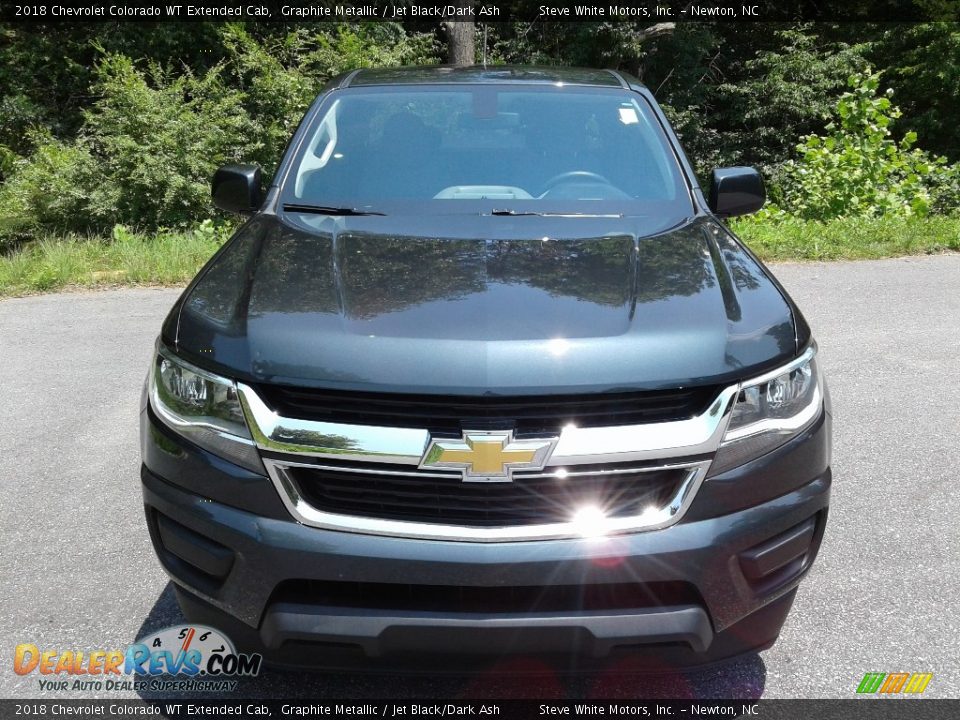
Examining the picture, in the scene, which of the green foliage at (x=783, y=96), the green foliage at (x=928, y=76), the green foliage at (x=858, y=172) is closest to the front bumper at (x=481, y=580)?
the green foliage at (x=858, y=172)

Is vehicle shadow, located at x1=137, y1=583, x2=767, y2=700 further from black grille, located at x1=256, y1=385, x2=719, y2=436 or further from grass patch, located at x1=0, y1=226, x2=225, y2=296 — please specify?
grass patch, located at x1=0, y1=226, x2=225, y2=296

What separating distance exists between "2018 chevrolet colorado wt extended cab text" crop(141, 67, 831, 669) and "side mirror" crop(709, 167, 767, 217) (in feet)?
3.58

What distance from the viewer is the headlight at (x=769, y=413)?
6.66 feet

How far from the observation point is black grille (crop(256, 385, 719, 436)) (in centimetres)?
195

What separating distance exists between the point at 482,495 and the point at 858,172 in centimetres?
955

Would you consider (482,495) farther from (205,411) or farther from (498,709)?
(498,709)

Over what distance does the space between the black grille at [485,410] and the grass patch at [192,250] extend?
19.3ft

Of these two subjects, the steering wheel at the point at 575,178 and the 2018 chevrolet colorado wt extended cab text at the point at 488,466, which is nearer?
the 2018 chevrolet colorado wt extended cab text at the point at 488,466

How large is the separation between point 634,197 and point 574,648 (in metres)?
1.78

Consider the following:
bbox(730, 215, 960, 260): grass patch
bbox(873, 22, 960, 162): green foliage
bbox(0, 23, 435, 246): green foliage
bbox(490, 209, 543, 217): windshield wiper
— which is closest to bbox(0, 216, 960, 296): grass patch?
bbox(730, 215, 960, 260): grass patch

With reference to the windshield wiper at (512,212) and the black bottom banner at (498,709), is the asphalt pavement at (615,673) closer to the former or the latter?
the black bottom banner at (498,709)

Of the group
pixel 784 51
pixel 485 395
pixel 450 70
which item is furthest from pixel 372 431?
pixel 784 51

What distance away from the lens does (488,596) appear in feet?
6.52

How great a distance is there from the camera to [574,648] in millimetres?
1963
